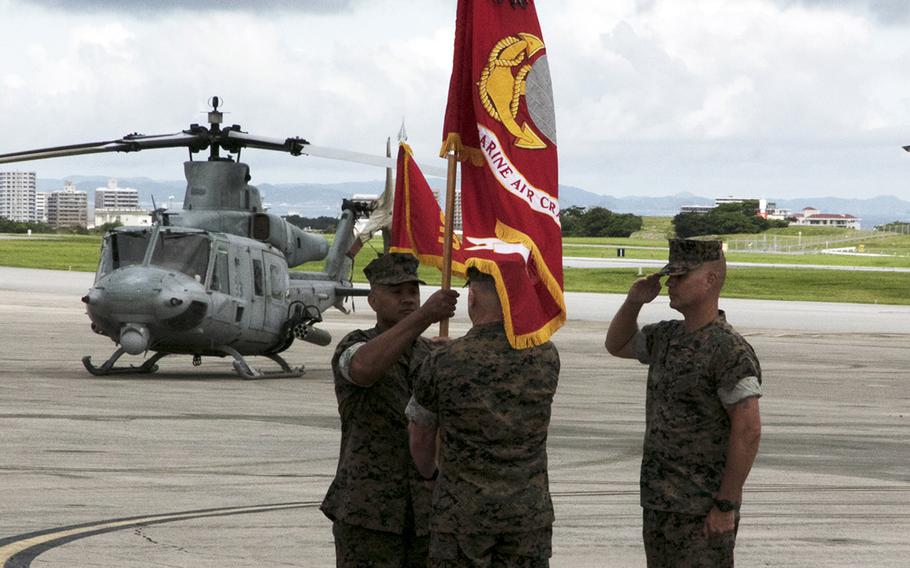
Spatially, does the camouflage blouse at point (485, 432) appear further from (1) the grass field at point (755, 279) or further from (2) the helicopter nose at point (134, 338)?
(1) the grass field at point (755, 279)

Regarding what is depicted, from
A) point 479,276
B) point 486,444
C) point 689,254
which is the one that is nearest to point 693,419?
point 689,254

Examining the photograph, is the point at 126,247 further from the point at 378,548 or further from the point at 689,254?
the point at 378,548

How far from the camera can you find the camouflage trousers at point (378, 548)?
6.38m

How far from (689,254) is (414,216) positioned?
12.8ft

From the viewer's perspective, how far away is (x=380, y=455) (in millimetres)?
6461

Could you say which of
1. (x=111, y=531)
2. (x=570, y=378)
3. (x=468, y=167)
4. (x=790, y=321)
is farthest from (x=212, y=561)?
(x=790, y=321)

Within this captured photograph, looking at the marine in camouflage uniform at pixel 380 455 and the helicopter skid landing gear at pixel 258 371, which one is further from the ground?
the marine in camouflage uniform at pixel 380 455

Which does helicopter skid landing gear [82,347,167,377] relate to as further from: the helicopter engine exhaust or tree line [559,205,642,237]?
tree line [559,205,642,237]

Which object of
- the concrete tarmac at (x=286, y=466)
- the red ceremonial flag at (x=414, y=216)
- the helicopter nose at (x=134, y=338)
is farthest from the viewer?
the helicopter nose at (x=134, y=338)

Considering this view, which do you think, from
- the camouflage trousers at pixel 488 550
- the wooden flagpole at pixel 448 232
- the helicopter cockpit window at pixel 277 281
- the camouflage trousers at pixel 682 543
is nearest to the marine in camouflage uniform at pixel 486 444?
the camouflage trousers at pixel 488 550

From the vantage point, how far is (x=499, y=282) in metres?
6.07

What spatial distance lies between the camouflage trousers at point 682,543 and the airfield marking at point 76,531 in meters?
4.13

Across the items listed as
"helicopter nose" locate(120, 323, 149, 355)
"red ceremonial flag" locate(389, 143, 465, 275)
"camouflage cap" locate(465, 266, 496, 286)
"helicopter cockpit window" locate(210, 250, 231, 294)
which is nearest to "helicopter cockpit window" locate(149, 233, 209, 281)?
"helicopter cockpit window" locate(210, 250, 231, 294)

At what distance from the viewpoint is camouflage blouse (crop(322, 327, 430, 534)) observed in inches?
252
